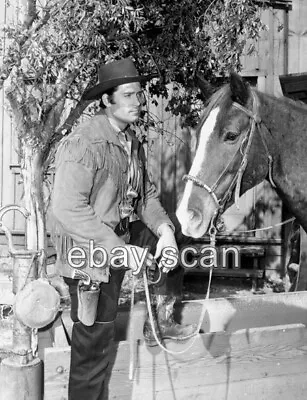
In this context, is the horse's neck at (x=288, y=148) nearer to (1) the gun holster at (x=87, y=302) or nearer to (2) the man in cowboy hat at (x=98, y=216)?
(2) the man in cowboy hat at (x=98, y=216)

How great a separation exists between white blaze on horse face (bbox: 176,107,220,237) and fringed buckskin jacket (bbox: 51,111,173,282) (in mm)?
306

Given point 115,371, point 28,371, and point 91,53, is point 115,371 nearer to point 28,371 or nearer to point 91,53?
point 28,371

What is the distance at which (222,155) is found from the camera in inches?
96.7

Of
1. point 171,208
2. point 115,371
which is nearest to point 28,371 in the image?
point 115,371

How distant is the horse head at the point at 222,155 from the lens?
7.93 feet

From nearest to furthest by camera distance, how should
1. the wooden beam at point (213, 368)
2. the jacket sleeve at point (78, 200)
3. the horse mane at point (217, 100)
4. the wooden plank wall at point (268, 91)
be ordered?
the jacket sleeve at point (78, 200) < the horse mane at point (217, 100) < the wooden beam at point (213, 368) < the wooden plank wall at point (268, 91)

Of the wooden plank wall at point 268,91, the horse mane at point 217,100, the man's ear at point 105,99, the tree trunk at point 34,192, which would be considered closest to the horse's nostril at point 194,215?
the horse mane at point 217,100

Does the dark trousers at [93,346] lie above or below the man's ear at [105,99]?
below

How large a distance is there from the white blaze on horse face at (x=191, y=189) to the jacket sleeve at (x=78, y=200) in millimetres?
308

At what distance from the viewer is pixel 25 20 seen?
4.19 meters

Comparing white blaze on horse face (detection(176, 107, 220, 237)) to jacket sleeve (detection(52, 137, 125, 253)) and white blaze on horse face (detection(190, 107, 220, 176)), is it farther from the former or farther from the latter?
jacket sleeve (detection(52, 137, 125, 253))

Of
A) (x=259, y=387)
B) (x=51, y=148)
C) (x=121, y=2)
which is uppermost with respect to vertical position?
(x=121, y=2)

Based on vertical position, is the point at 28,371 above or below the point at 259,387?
above

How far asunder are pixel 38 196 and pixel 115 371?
234 centimetres
